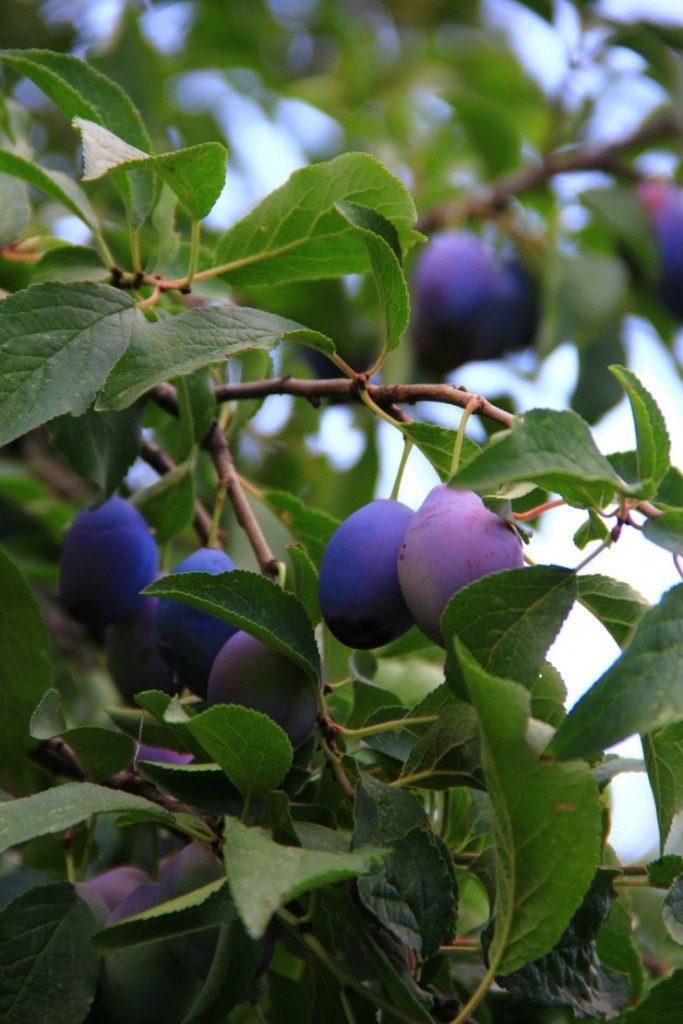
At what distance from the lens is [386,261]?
2.44 ft

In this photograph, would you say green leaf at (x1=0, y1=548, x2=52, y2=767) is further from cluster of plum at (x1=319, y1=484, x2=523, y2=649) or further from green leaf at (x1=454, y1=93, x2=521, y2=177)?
green leaf at (x1=454, y1=93, x2=521, y2=177)

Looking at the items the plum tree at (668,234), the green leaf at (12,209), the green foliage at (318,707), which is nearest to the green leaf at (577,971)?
the green foliage at (318,707)

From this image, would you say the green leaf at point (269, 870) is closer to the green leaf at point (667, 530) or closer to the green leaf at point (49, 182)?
the green leaf at point (667, 530)

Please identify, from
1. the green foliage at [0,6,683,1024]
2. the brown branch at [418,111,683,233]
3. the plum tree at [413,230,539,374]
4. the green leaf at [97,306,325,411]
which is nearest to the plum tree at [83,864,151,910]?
the green foliage at [0,6,683,1024]

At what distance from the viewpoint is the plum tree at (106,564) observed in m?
0.92

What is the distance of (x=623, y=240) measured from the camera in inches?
73.5

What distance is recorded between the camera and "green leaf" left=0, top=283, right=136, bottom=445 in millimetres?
710

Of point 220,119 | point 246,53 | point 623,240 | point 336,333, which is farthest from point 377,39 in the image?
point 336,333

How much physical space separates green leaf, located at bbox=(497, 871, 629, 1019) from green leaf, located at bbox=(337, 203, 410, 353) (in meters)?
0.36

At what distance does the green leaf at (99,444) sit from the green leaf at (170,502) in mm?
70

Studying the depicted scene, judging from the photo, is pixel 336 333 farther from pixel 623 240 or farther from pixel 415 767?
pixel 415 767

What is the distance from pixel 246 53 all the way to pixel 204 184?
137 cm

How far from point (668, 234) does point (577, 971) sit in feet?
4.59

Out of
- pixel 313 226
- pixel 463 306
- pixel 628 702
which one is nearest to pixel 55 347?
pixel 313 226
